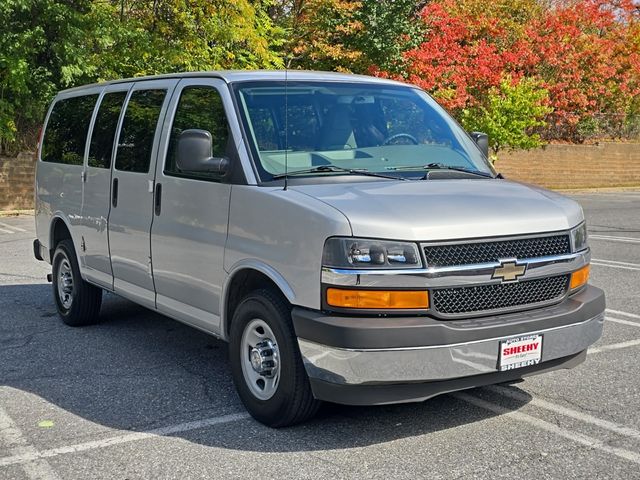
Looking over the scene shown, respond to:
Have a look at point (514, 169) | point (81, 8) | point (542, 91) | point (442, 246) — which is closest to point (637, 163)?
point (514, 169)

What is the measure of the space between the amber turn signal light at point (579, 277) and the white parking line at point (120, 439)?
6.80 ft

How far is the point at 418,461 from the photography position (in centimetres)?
430

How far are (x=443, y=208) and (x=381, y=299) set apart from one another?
2.01 feet

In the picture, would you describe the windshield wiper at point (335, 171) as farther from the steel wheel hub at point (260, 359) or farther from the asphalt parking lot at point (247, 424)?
the asphalt parking lot at point (247, 424)

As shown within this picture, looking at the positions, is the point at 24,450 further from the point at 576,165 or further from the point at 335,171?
the point at 576,165

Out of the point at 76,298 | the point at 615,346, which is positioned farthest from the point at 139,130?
the point at 615,346

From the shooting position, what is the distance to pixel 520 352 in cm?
450

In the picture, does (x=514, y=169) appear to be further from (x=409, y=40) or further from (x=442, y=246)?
(x=442, y=246)

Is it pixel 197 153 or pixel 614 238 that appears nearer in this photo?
pixel 197 153

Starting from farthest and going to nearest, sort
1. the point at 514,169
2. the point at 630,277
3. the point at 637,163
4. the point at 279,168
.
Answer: the point at 637,163 → the point at 514,169 → the point at 630,277 → the point at 279,168

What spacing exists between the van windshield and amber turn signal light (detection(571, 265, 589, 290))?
1010mm

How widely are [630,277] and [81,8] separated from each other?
13982 millimetres

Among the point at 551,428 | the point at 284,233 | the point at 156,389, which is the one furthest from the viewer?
the point at 156,389

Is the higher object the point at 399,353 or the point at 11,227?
the point at 399,353
